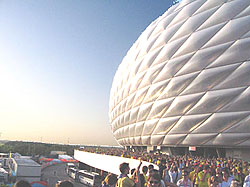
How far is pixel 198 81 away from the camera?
18.8 m

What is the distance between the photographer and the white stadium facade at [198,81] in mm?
16969

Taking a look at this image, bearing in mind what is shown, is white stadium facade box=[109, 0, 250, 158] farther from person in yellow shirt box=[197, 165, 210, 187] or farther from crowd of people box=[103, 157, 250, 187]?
person in yellow shirt box=[197, 165, 210, 187]

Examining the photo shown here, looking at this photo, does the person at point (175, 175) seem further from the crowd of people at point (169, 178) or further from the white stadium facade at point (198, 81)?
the white stadium facade at point (198, 81)

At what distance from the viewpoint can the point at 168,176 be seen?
7898mm

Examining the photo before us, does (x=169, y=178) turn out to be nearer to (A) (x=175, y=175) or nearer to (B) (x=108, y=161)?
(A) (x=175, y=175)

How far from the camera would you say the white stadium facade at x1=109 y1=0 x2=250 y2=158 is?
16969mm

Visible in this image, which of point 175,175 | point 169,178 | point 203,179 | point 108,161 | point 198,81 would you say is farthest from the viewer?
point 108,161

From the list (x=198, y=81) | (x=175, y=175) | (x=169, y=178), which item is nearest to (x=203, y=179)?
(x=175, y=175)

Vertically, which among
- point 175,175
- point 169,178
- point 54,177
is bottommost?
point 54,177

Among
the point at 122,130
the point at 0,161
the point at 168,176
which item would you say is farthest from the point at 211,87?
the point at 0,161

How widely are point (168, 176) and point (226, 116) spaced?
10622 millimetres

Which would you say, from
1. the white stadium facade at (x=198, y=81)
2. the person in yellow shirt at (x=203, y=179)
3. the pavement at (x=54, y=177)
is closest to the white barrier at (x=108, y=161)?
the pavement at (x=54, y=177)

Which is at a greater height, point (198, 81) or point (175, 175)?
point (198, 81)

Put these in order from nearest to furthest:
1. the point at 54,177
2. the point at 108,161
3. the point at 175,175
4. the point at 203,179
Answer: the point at 203,179, the point at 175,175, the point at 108,161, the point at 54,177
